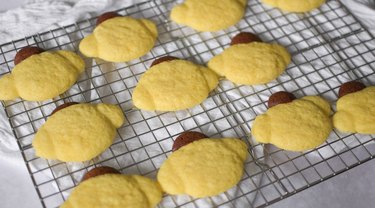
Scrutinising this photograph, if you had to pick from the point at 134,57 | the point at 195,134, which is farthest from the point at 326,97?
the point at 134,57

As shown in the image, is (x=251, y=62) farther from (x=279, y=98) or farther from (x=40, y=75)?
(x=40, y=75)

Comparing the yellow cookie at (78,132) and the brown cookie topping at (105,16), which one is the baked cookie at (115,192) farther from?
the brown cookie topping at (105,16)

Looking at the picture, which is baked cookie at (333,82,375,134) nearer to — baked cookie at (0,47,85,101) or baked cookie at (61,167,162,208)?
baked cookie at (61,167,162,208)

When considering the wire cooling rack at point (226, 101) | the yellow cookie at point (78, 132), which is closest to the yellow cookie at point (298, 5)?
the wire cooling rack at point (226, 101)

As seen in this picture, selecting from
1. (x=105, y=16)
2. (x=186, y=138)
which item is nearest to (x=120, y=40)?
(x=105, y=16)

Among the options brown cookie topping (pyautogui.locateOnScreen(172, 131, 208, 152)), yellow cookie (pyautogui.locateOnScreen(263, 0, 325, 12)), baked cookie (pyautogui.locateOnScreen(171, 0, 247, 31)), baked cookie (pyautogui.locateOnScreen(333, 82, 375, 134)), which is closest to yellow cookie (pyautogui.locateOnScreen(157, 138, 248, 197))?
brown cookie topping (pyautogui.locateOnScreen(172, 131, 208, 152))
